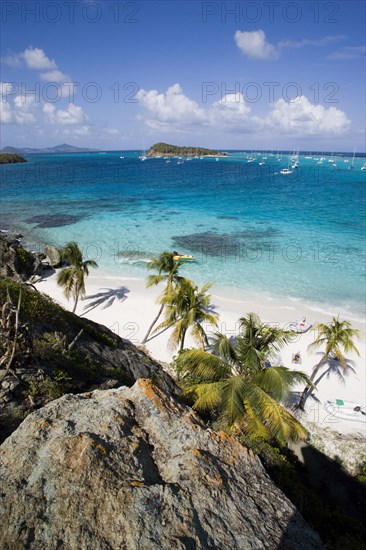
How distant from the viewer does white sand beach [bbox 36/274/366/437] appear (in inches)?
668

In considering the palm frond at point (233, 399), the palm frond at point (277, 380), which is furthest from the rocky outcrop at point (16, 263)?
the palm frond at point (277, 380)

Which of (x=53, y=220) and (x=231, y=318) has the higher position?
(x=53, y=220)

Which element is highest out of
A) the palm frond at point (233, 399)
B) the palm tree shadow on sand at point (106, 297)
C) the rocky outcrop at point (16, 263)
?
the rocky outcrop at point (16, 263)

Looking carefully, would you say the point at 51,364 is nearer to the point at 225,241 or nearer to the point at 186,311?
the point at 186,311

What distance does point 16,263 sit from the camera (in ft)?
91.1

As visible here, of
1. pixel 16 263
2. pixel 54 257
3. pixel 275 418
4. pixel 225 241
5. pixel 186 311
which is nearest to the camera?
pixel 275 418

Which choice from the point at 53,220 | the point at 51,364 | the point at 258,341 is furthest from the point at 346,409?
the point at 53,220

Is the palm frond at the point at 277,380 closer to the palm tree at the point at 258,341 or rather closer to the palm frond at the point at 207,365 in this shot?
the palm tree at the point at 258,341

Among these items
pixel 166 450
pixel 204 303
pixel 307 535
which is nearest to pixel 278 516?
pixel 307 535

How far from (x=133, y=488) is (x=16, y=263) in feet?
90.5

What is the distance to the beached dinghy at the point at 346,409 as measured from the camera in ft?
50.3

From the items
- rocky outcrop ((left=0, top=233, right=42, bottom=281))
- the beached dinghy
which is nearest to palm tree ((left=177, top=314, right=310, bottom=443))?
the beached dinghy

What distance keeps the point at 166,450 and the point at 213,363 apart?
218 inches

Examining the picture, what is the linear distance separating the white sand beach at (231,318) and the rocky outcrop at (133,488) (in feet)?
40.5
